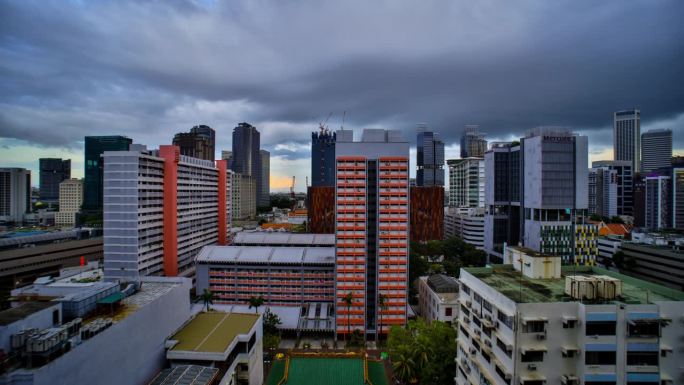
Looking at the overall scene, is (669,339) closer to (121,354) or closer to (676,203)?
(121,354)

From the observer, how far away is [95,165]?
6954 inches

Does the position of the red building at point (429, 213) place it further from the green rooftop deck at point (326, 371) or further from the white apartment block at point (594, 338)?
the white apartment block at point (594, 338)

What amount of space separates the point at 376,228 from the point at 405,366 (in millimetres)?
24941

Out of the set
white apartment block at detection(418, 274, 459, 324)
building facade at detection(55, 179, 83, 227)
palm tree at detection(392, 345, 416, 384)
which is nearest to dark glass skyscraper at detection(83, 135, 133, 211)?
building facade at detection(55, 179, 83, 227)

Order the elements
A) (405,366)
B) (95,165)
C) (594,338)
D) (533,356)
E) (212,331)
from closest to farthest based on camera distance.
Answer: (594,338) < (533,356) < (212,331) < (405,366) < (95,165)

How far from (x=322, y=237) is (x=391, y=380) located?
151 ft

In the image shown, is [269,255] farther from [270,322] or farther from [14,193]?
[14,193]

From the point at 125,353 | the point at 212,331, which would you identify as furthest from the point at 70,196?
the point at 125,353

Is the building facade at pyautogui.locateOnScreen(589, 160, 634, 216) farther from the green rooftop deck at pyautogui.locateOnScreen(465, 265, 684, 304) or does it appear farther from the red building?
the green rooftop deck at pyautogui.locateOnScreen(465, 265, 684, 304)

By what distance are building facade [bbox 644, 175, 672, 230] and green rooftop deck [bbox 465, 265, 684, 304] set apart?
526 feet

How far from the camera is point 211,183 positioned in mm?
100062

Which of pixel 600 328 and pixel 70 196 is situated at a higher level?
pixel 70 196

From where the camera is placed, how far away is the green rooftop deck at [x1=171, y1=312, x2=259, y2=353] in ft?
124

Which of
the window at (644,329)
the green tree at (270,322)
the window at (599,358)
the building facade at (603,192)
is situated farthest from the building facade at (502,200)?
the building facade at (603,192)
